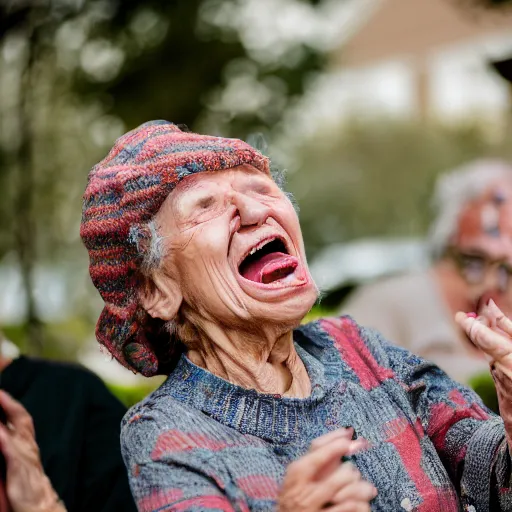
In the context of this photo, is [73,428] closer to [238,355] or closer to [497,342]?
[238,355]

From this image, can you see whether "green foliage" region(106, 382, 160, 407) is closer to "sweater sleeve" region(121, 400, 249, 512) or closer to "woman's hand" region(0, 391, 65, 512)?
"woman's hand" region(0, 391, 65, 512)

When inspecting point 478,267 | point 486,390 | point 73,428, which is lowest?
point 478,267

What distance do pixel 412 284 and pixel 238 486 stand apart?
131 inches

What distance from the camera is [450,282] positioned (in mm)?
5020

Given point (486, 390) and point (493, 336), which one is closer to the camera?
point (493, 336)

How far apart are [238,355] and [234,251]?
0.78ft

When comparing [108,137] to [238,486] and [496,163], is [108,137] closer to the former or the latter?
[496,163]

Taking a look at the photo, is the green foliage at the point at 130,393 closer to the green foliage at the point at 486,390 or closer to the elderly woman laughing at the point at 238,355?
the green foliage at the point at 486,390

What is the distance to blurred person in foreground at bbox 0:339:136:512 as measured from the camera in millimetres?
2779

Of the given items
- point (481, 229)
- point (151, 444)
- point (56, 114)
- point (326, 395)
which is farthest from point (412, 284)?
point (56, 114)

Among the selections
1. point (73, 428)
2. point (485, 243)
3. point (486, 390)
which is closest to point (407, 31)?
point (485, 243)

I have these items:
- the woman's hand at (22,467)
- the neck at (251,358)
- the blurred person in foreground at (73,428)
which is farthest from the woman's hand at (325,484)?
the blurred person in foreground at (73,428)

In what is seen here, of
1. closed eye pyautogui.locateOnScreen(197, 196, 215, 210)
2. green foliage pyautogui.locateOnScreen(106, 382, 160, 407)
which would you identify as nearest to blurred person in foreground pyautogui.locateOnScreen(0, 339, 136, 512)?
closed eye pyautogui.locateOnScreen(197, 196, 215, 210)

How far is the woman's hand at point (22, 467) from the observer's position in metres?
2.22
